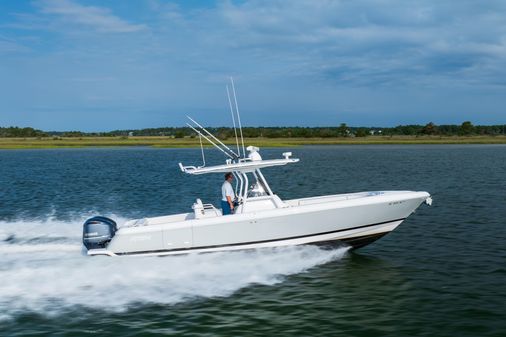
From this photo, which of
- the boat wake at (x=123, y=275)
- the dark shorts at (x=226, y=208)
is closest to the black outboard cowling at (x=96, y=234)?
the boat wake at (x=123, y=275)

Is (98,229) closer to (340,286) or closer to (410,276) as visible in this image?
(340,286)

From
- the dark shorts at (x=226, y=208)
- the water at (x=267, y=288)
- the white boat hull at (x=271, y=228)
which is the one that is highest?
the dark shorts at (x=226, y=208)

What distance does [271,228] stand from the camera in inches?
532

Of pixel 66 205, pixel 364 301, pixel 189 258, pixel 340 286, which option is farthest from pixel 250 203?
pixel 66 205

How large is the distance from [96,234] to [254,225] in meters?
4.12

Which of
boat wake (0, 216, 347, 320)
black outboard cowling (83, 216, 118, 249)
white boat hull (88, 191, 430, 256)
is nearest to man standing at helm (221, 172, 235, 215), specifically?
white boat hull (88, 191, 430, 256)

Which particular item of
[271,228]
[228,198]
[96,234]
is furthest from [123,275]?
[271,228]

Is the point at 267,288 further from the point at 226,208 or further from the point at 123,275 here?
the point at 123,275

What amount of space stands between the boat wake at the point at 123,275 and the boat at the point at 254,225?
0.89 feet

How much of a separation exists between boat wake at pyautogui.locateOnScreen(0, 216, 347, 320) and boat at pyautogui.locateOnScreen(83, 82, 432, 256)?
0.89ft

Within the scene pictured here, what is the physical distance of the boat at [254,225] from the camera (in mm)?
13070

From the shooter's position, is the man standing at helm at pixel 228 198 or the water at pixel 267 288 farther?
the man standing at helm at pixel 228 198

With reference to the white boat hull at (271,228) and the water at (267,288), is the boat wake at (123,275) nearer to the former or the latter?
the water at (267,288)

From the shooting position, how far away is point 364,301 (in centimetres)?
1073
